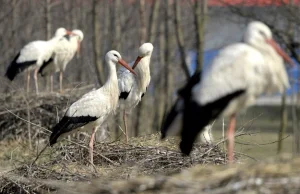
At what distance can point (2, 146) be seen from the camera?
45.4ft

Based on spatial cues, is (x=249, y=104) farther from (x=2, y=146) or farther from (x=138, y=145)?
(x=2, y=146)

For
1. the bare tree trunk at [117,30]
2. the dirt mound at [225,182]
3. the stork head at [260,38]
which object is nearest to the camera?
the dirt mound at [225,182]

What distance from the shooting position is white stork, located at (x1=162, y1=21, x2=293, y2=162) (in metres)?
6.79

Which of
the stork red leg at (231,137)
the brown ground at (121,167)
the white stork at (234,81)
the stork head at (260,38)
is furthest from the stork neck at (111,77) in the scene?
the stork head at (260,38)

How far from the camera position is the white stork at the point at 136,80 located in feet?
38.2

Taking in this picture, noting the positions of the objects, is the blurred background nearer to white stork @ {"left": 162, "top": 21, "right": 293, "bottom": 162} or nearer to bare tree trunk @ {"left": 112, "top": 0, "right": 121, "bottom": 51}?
bare tree trunk @ {"left": 112, "top": 0, "right": 121, "bottom": 51}

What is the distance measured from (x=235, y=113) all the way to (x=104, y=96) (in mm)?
2940

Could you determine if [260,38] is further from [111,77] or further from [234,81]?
[111,77]

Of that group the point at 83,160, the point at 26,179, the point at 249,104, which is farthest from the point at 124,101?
the point at 249,104

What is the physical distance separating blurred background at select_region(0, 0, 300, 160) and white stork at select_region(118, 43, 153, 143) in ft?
→ 9.68

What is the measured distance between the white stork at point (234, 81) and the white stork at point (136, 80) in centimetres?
454

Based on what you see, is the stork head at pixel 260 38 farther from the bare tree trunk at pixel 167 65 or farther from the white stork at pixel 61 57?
the bare tree trunk at pixel 167 65

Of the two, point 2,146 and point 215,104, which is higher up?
point 215,104

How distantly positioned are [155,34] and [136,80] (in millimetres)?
9691
